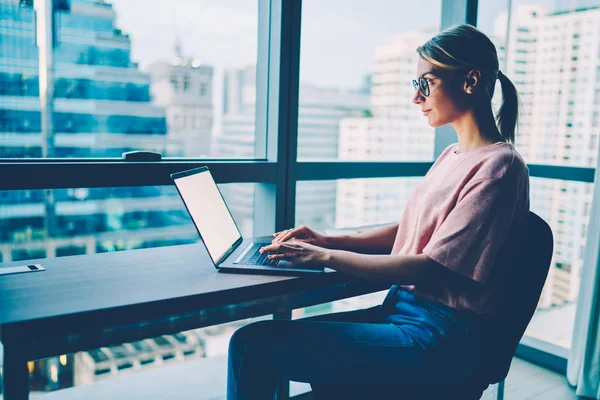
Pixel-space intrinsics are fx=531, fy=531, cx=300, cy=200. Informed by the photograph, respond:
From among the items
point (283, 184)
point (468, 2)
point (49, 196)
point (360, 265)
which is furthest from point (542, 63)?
point (49, 196)

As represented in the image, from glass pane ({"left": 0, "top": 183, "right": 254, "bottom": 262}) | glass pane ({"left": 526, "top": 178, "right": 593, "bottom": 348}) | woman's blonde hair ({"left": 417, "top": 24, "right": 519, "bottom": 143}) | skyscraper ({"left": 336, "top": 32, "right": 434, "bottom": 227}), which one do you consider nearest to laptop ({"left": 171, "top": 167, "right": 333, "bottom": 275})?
glass pane ({"left": 0, "top": 183, "right": 254, "bottom": 262})

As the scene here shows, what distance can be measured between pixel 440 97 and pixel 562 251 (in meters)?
1.74

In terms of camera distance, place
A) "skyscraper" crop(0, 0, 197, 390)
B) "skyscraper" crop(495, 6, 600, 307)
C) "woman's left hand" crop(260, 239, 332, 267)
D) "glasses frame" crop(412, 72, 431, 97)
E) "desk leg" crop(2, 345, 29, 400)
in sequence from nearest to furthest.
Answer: "desk leg" crop(2, 345, 29, 400) < "woman's left hand" crop(260, 239, 332, 267) < "glasses frame" crop(412, 72, 431, 97) < "skyscraper" crop(0, 0, 197, 390) < "skyscraper" crop(495, 6, 600, 307)

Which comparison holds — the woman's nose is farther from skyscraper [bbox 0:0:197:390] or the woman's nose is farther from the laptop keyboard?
skyscraper [bbox 0:0:197:390]

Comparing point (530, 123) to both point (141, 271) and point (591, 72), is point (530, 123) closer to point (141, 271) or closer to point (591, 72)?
point (591, 72)

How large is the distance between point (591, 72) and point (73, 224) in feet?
8.03

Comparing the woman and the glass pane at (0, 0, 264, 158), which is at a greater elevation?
the glass pane at (0, 0, 264, 158)

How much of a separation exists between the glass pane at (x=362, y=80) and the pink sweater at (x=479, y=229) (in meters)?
0.99

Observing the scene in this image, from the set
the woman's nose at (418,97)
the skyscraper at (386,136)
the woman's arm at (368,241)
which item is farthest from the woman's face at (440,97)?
the skyscraper at (386,136)

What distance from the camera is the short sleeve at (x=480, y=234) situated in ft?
4.06

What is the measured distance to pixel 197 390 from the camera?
208 centimetres

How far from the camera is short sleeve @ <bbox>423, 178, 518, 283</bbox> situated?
4.06 feet

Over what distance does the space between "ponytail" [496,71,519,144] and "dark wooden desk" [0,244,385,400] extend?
60 cm

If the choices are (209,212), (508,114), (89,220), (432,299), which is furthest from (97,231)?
(508,114)
